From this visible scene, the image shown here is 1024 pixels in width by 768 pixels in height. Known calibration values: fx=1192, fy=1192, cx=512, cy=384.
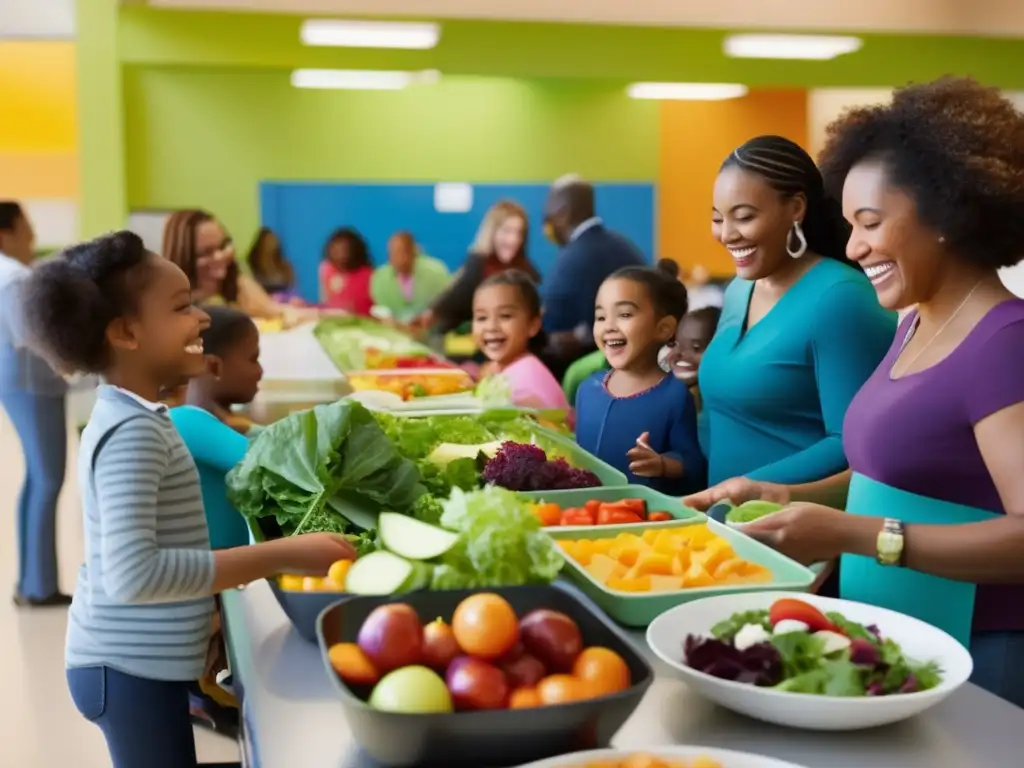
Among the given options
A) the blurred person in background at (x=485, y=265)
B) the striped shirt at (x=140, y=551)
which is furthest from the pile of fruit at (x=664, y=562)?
the blurred person in background at (x=485, y=265)

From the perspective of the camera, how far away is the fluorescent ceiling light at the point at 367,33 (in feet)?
23.9

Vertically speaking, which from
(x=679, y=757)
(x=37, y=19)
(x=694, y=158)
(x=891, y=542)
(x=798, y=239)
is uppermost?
(x=37, y=19)

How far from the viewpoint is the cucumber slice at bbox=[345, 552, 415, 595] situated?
160cm

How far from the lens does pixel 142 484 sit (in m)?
1.73

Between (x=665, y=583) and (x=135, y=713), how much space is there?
2.92 ft

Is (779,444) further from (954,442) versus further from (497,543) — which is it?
(497,543)

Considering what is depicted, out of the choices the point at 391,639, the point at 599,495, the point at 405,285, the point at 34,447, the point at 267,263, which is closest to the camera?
the point at 391,639

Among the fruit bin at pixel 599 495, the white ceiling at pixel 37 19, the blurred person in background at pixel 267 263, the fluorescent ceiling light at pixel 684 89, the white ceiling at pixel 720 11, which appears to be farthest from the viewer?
the blurred person in background at pixel 267 263

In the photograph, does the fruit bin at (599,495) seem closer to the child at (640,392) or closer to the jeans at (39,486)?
the child at (640,392)

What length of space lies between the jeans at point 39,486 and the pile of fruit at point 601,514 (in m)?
3.34

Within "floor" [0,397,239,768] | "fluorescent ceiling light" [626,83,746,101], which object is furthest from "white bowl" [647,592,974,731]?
"fluorescent ceiling light" [626,83,746,101]

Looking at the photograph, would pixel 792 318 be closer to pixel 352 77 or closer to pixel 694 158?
pixel 352 77

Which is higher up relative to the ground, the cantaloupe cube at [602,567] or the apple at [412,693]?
the apple at [412,693]

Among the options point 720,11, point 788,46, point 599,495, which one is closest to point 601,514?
point 599,495
